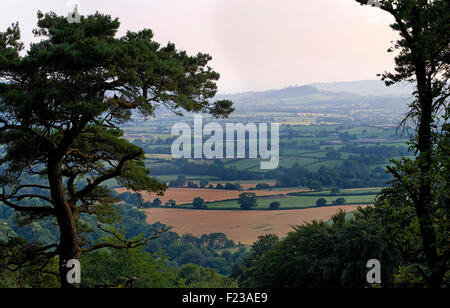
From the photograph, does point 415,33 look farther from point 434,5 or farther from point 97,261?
point 97,261

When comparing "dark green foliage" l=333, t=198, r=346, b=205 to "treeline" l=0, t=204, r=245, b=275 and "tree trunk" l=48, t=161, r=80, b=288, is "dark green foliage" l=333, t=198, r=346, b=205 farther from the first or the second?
"tree trunk" l=48, t=161, r=80, b=288

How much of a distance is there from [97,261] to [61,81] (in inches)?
435

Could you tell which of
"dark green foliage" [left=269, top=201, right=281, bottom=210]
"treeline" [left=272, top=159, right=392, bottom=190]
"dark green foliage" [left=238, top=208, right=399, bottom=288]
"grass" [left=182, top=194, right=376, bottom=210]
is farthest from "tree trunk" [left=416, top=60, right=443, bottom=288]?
"treeline" [left=272, top=159, right=392, bottom=190]

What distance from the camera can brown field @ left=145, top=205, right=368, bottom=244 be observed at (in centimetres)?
5109

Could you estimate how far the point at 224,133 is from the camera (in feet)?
354

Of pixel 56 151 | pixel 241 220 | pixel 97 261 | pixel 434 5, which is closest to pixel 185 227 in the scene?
pixel 241 220

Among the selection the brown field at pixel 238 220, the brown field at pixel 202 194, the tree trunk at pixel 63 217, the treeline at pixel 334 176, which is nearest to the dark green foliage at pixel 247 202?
the brown field at pixel 238 220

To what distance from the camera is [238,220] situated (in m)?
56.3

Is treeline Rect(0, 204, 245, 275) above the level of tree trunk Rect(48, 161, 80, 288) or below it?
below

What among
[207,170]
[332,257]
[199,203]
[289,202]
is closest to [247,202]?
[289,202]

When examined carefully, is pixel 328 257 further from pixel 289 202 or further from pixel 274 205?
pixel 289 202

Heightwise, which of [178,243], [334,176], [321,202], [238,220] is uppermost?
[334,176]

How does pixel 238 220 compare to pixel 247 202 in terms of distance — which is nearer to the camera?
pixel 238 220

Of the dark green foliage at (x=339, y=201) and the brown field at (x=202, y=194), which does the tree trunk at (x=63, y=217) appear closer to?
the dark green foliage at (x=339, y=201)
